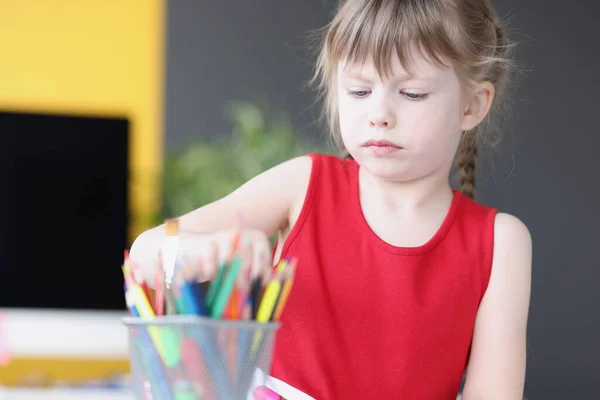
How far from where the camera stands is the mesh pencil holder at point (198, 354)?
552mm

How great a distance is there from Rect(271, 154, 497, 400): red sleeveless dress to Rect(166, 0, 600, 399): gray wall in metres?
2.88

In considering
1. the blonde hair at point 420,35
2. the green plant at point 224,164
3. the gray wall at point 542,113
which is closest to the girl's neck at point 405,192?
the blonde hair at point 420,35

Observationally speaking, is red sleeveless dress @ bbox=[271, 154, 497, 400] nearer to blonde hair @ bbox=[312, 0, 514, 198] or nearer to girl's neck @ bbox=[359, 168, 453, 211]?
girl's neck @ bbox=[359, 168, 453, 211]

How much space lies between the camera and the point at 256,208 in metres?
0.92

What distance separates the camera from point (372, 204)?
0.99m

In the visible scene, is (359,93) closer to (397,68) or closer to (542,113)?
(397,68)

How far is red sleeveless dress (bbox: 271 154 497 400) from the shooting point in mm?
913

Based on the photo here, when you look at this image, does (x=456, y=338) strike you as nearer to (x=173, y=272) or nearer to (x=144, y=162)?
(x=173, y=272)

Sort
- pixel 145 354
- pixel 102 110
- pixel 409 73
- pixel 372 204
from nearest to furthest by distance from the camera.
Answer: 1. pixel 145 354
2. pixel 409 73
3. pixel 372 204
4. pixel 102 110

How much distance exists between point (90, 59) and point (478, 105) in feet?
10.2

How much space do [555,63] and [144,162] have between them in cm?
184

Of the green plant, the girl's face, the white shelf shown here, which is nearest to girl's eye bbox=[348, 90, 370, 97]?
the girl's face

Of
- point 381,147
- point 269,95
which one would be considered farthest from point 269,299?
point 269,95

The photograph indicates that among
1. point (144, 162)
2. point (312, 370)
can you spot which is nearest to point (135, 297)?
point (312, 370)
